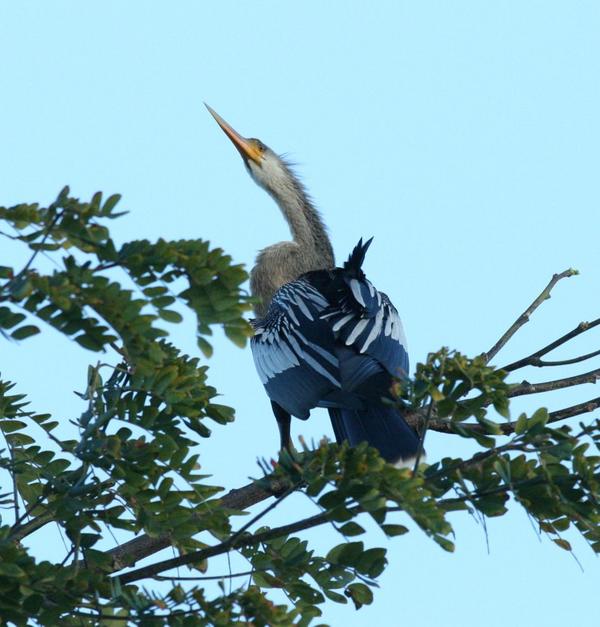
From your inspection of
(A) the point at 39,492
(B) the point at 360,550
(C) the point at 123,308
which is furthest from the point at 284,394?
(C) the point at 123,308

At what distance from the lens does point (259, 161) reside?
24.4 feet

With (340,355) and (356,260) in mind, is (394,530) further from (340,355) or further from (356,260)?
(356,260)

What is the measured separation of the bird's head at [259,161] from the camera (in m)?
7.35

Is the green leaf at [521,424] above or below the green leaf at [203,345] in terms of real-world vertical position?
above

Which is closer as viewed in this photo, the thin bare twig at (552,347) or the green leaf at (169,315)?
the green leaf at (169,315)

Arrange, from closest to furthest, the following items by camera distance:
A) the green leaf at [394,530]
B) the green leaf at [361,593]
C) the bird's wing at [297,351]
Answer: the green leaf at [394,530], the green leaf at [361,593], the bird's wing at [297,351]

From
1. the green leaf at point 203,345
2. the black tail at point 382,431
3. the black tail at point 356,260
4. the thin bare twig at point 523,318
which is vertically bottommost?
the green leaf at point 203,345

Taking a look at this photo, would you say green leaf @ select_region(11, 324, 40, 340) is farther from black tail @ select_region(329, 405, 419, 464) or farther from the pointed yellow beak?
the pointed yellow beak

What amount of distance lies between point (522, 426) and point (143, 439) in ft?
3.76

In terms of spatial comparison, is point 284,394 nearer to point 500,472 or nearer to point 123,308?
point 500,472

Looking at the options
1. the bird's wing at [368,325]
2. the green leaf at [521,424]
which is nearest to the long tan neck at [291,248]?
the bird's wing at [368,325]

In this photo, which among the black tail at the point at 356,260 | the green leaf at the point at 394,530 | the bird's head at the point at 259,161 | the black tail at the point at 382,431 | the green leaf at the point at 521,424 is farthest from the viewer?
the bird's head at the point at 259,161

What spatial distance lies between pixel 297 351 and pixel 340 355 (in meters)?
0.36

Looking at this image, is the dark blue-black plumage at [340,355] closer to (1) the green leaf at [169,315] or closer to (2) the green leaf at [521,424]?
(2) the green leaf at [521,424]
